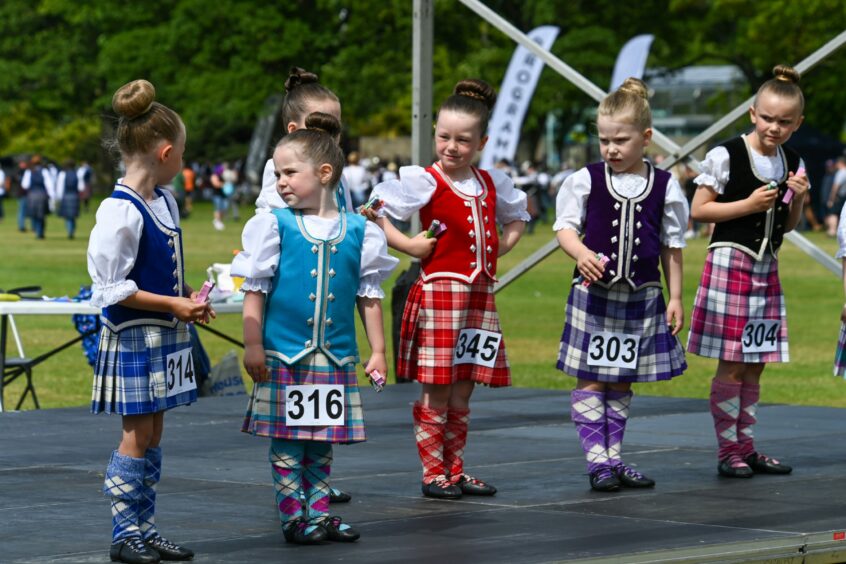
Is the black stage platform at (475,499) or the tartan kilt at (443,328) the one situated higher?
the tartan kilt at (443,328)

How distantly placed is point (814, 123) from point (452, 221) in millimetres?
49816

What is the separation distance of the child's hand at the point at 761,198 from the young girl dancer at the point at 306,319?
209 centimetres

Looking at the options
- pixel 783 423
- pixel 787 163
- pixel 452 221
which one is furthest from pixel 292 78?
pixel 783 423

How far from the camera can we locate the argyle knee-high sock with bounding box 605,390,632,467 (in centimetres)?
700

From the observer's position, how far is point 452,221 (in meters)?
6.79

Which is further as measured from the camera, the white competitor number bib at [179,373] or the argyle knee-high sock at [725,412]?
the argyle knee-high sock at [725,412]

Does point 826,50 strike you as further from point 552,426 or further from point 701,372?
point 701,372

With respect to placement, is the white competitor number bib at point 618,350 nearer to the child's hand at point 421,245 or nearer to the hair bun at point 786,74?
the child's hand at point 421,245

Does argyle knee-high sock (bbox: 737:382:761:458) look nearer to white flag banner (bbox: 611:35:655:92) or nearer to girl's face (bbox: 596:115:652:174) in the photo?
girl's face (bbox: 596:115:652:174)

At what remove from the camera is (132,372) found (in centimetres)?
538

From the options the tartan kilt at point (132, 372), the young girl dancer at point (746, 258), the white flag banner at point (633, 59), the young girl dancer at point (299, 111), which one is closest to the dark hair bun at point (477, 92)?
the young girl dancer at point (299, 111)

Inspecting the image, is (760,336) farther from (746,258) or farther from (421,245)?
(421,245)

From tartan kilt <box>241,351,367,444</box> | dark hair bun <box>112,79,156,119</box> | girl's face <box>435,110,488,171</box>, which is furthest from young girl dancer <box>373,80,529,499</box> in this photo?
dark hair bun <box>112,79,156,119</box>

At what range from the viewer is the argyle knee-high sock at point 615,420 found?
23.0ft
